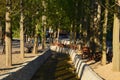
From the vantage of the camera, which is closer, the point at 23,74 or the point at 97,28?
the point at 23,74

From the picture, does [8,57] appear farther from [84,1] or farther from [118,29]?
[84,1]

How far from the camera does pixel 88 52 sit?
115ft

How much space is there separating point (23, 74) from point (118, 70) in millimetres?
6580

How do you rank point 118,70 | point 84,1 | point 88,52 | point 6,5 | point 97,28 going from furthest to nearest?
point 84,1 → point 88,52 → point 97,28 → point 6,5 → point 118,70

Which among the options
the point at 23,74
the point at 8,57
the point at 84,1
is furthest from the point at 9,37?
the point at 84,1

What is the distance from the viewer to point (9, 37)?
26172mm

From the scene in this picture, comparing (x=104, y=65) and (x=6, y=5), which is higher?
(x=6, y=5)

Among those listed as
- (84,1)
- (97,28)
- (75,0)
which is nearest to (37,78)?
(97,28)

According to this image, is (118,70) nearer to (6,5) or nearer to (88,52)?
(6,5)

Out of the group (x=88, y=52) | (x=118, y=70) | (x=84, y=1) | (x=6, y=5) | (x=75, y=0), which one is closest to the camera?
(x=118, y=70)

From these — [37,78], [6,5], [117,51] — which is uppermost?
[6,5]

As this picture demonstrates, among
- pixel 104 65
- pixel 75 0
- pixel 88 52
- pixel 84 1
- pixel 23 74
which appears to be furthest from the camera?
pixel 75 0

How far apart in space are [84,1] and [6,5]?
23452 millimetres

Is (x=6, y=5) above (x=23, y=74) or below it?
above
